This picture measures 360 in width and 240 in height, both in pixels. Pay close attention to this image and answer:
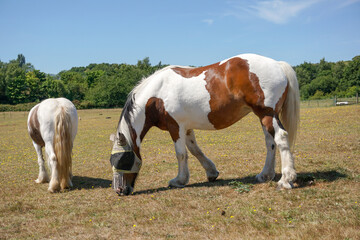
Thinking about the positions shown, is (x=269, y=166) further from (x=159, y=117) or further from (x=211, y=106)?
(x=159, y=117)

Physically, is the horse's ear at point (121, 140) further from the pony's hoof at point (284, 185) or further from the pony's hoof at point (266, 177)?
the pony's hoof at point (284, 185)

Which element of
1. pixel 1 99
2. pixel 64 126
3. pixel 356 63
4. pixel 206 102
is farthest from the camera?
pixel 1 99

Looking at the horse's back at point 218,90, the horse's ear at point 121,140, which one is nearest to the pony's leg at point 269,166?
the horse's back at point 218,90

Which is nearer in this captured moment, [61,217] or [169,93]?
[61,217]

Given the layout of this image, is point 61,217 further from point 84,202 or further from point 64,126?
point 64,126

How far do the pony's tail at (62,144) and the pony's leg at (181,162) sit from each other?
8.52 ft

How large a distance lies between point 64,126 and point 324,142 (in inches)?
361

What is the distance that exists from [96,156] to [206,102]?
716 cm

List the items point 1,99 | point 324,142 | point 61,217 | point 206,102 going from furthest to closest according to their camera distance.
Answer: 1. point 1,99
2. point 324,142
3. point 206,102
4. point 61,217

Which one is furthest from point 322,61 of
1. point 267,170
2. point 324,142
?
point 267,170

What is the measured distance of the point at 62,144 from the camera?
22.9 feet

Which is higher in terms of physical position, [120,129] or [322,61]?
[322,61]

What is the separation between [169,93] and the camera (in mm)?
6363

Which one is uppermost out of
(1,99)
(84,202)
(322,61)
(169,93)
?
(322,61)
